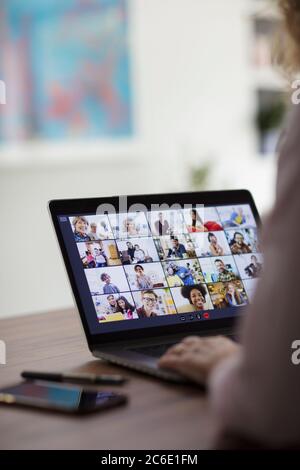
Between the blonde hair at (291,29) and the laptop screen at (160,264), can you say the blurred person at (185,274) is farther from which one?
the blonde hair at (291,29)

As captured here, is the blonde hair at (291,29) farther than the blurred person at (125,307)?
No

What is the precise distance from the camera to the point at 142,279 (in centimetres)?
122

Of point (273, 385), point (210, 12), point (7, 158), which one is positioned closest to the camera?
point (273, 385)

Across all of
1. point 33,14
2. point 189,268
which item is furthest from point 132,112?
point 189,268

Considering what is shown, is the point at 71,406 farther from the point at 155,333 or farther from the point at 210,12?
the point at 210,12

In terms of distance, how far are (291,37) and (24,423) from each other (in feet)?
1.87

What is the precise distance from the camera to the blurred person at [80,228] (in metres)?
A: 1.21

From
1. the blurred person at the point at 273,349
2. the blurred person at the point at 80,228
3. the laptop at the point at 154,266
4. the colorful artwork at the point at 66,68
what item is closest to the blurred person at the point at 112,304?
the laptop at the point at 154,266

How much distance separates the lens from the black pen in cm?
101

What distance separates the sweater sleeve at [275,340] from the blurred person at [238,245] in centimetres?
54

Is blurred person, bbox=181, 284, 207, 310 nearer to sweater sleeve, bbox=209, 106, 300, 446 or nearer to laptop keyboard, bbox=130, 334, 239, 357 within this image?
laptop keyboard, bbox=130, 334, 239, 357

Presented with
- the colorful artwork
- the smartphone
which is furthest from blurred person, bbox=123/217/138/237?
the colorful artwork

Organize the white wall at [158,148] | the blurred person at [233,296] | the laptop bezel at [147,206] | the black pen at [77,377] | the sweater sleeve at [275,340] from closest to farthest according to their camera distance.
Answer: the sweater sleeve at [275,340] < the black pen at [77,377] < the laptop bezel at [147,206] < the blurred person at [233,296] < the white wall at [158,148]

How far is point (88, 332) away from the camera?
115 cm
